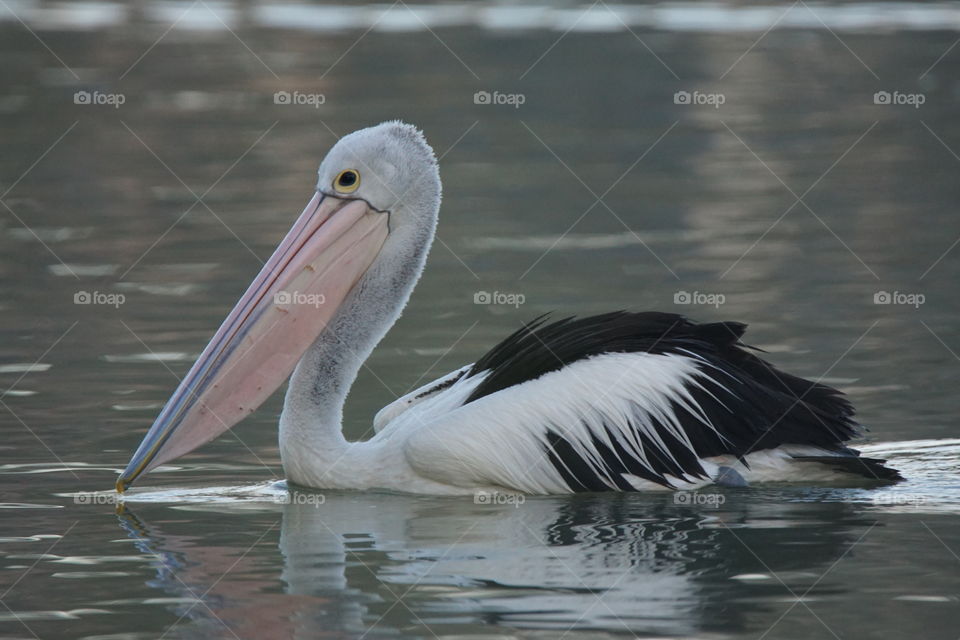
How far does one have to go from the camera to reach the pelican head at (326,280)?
7066 millimetres

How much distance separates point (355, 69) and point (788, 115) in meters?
7.64

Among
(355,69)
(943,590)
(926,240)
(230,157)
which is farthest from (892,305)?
(355,69)

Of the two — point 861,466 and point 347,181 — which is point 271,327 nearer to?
point 347,181

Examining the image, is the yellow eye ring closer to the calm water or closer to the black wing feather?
the black wing feather

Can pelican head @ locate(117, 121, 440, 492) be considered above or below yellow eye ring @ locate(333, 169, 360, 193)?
below

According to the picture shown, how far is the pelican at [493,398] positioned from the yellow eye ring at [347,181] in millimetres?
10

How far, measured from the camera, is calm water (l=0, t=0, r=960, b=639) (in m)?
5.67

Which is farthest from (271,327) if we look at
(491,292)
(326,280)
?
(491,292)

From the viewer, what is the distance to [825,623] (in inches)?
208

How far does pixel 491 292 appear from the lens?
10977 mm

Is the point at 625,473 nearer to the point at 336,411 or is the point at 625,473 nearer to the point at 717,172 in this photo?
A: the point at 336,411

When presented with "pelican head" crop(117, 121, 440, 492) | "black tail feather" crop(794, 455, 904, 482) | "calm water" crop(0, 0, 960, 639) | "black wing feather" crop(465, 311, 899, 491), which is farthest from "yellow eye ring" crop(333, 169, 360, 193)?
"black tail feather" crop(794, 455, 904, 482)

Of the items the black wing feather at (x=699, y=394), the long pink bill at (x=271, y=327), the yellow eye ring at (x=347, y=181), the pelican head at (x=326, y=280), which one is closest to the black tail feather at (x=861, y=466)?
the black wing feather at (x=699, y=394)

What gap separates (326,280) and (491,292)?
12.1 ft
